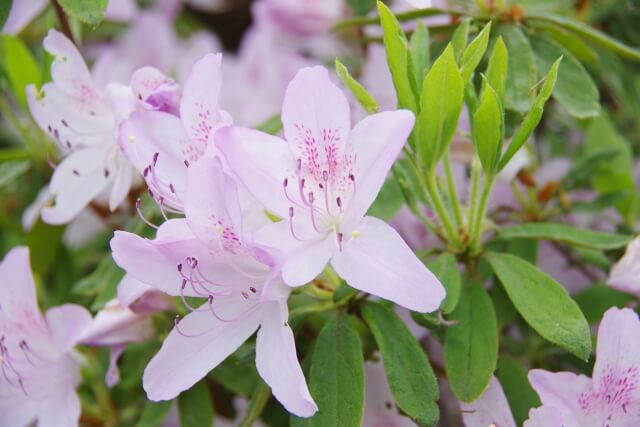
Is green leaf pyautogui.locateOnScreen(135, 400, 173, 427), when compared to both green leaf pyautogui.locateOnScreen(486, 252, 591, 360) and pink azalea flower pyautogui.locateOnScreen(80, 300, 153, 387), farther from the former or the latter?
green leaf pyautogui.locateOnScreen(486, 252, 591, 360)

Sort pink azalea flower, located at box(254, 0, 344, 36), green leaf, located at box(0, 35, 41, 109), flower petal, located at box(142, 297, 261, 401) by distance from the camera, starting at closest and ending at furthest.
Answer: flower petal, located at box(142, 297, 261, 401) → green leaf, located at box(0, 35, 41, 109) → pink azalea flower, located at box(254, 0, 344, 36)

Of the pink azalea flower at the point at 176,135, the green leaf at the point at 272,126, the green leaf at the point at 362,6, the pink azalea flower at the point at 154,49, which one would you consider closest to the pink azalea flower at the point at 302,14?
the pink azalea flower at the point at 154,49

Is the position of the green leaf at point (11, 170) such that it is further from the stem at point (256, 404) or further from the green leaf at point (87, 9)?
the stem at point (256, 404)

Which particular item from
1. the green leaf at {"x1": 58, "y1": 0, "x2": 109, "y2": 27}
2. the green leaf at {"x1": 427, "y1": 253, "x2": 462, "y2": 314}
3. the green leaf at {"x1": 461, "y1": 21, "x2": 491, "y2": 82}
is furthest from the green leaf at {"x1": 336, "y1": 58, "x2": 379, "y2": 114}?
the green leaf at {"x1": 58, "y1": 0, "x2": 109, "y2": 27}

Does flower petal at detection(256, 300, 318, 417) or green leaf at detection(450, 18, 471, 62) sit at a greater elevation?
green leaf at detection(450, 18, 471, 62)

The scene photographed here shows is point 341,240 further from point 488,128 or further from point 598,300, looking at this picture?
point 598,300

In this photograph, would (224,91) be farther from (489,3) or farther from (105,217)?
(489,3)

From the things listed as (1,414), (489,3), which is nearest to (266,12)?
(489,3)
